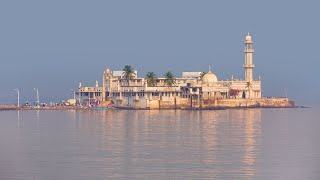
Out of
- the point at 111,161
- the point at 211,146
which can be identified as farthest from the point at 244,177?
the point at 211,146

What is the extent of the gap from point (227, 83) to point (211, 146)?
12334 cm

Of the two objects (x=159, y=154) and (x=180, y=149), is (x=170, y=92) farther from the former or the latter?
(x=159, y=154)

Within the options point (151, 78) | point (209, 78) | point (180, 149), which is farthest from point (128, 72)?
point (180, 149)

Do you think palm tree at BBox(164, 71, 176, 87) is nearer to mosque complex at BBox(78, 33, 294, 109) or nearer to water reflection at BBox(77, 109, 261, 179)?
mosque complex at BBox(78, 33, 294, 109)

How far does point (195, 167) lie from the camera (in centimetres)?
5766

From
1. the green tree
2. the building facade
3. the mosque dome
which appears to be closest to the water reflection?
the building facade

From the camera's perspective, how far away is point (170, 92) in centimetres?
19012

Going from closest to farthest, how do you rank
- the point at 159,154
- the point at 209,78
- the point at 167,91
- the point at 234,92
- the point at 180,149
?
the point at 159,154, the point at 180,149, the point at 167,91, the point at 209,78, the point at 234,92

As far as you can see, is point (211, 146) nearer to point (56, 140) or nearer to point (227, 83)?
point (56, 140)

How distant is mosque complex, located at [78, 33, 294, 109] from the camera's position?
18888 centimetres

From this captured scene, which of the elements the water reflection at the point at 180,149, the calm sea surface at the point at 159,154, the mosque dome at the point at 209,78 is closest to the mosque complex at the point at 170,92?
the mosque dome at the point at 209,78

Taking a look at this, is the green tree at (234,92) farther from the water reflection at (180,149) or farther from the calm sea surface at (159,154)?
the calm sea surface at (159,154)

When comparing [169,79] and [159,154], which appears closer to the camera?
[159,154]

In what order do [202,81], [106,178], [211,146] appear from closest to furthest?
[106,178] → [211,146] → [202,81]
